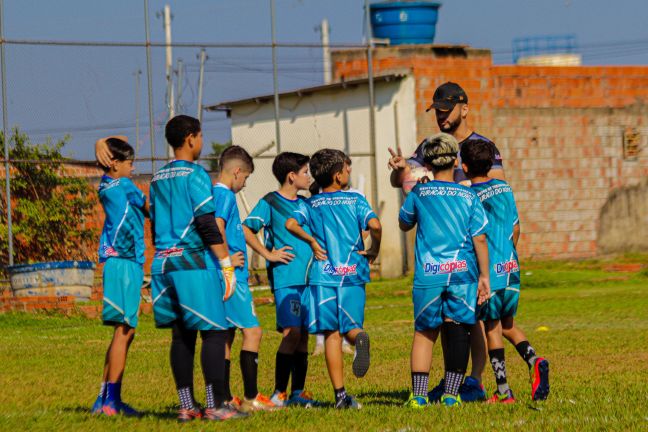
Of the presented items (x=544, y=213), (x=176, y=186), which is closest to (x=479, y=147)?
(x=176, y=186)

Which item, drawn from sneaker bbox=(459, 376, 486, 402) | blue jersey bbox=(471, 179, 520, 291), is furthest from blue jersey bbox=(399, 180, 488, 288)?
sneaker bbox=(459, 376, 486, 402)

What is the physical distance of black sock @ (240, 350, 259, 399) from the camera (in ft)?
27.2

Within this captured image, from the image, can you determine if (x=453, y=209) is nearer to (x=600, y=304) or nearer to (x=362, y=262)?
(x=362, y=262)

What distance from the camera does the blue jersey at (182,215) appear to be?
7.37m

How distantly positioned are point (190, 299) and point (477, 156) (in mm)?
2268

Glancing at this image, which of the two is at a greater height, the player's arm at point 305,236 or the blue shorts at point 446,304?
the player's arm at point 305,236

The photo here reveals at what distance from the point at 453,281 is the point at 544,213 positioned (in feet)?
69.2

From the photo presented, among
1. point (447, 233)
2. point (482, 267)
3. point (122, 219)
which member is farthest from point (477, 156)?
point (122, 219)

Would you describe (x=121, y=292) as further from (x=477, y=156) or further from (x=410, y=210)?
(x=477, y=156)

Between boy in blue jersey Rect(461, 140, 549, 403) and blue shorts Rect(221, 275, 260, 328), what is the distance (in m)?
1.59

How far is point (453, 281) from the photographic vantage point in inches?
306

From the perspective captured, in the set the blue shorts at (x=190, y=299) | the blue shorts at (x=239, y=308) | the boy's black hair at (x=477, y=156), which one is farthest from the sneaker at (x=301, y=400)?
the boy's black hair at (x=477, y=156)

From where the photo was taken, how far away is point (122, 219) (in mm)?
8195

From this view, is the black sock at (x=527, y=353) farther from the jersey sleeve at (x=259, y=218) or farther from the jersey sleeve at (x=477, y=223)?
the jersey sleeve at (x=259, y=218)
